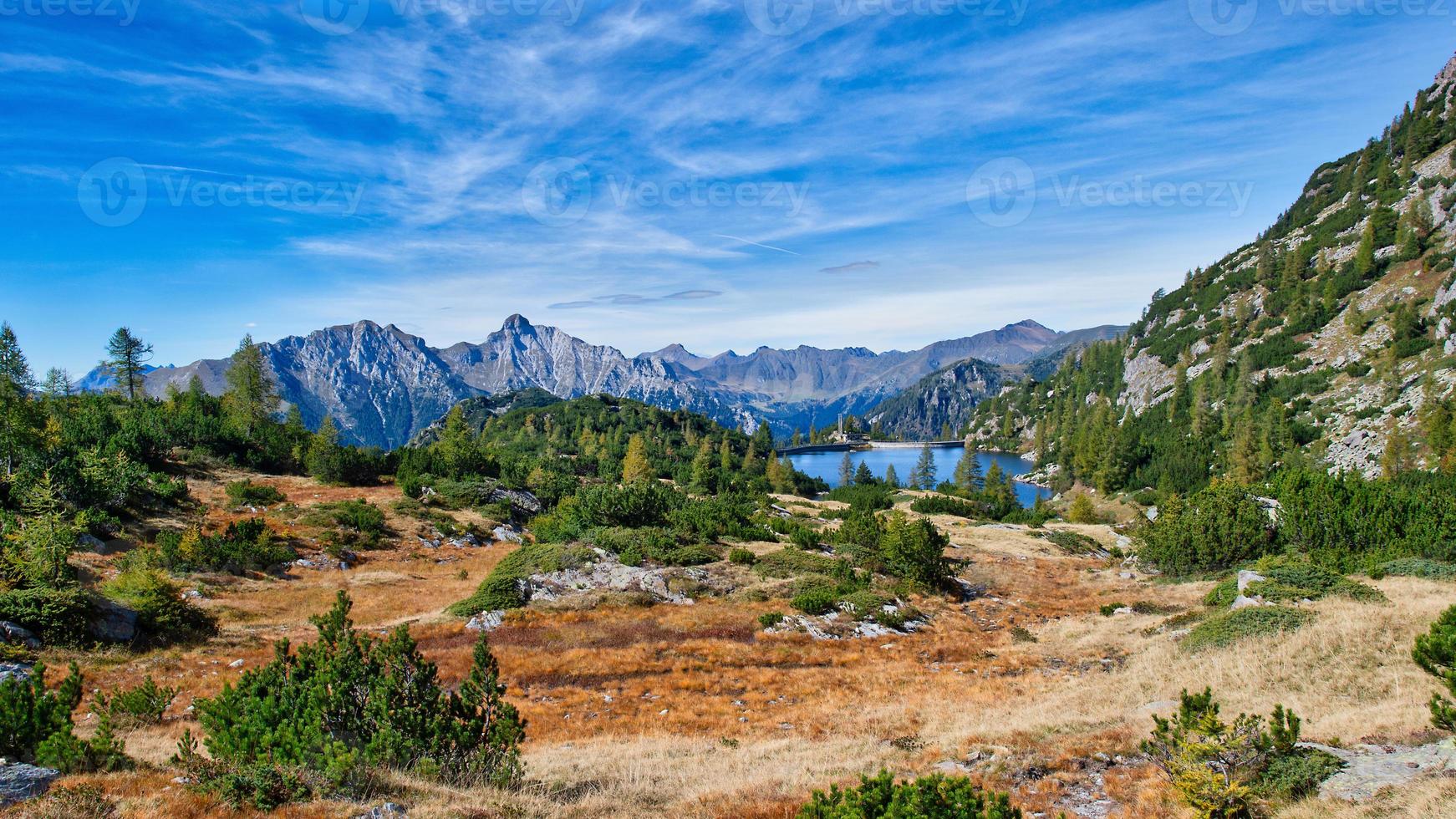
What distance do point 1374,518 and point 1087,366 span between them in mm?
187040

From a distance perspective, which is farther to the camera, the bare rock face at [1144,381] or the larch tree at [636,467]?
the bare rock face at [1144,381]

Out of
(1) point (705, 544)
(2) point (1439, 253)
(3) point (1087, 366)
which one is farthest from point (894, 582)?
(3) point (1087, 366)

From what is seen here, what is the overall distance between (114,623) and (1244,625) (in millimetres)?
37919

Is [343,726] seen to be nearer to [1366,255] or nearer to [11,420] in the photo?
[11,420]

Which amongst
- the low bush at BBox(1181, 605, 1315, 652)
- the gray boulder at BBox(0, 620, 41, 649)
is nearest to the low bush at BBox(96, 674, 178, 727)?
the gray boulder at BBox(0, 620, 41, 649)

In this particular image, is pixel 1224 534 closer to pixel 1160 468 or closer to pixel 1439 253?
pixel 1160 468

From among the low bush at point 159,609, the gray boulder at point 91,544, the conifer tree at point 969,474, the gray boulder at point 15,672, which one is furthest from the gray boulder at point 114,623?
the conifer tree at point 969,474

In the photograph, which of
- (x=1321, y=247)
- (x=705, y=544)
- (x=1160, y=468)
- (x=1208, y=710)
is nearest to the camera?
(x=1208, y=710)

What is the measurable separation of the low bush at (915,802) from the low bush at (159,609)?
91.1ft

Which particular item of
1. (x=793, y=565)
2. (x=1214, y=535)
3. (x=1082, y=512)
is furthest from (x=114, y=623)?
(x=1082, y=512)

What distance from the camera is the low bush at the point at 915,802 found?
6160 mm

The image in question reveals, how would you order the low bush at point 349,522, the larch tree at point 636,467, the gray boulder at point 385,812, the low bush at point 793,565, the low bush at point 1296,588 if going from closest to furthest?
the gray boulder at point 385,812, the low bush at point 1296,588, the low bush at point 793,565, the low bush at point 349,522, the larch tree at point 636,467

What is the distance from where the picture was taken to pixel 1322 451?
81938 millimetres

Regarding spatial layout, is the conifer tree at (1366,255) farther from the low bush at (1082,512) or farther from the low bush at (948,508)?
the low bush at (948,508)
